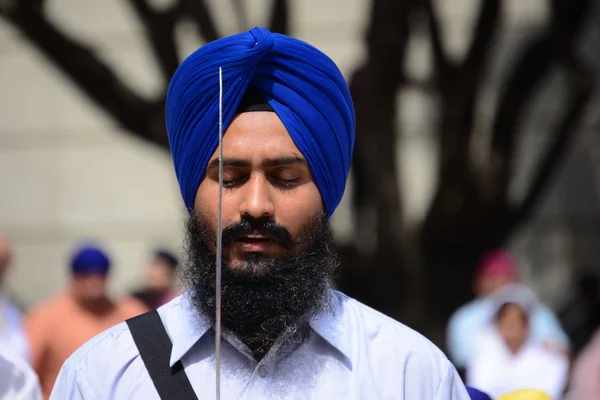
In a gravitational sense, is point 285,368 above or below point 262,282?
below

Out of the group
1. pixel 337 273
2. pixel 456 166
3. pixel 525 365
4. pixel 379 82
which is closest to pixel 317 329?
pixel 337 273

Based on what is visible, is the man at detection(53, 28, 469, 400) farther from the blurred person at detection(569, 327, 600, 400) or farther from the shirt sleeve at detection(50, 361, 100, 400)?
the blurred person at detection(569, 327, 600, 400)

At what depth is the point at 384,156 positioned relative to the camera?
6.97 meters

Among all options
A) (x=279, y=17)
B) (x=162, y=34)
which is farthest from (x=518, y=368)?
(x=162, y=34)

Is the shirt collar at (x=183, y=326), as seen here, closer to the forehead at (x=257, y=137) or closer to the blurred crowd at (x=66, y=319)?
the forehead at (x=257, y=137)

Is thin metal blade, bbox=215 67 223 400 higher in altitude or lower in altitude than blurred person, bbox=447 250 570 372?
higher

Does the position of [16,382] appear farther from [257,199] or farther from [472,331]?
[472,331]

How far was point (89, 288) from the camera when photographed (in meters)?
6.29

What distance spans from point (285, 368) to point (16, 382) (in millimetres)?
828

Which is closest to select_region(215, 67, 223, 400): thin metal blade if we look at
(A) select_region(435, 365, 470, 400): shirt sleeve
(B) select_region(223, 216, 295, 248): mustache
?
(B) select_region(223, 216, 295, 248): mustache

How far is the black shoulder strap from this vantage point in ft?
6.84

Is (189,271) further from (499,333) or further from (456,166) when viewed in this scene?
(456,166)

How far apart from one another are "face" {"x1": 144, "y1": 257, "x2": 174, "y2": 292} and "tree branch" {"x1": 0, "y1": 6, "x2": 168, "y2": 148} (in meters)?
0.99

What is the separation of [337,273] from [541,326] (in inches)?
175
